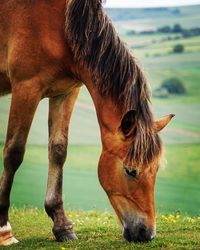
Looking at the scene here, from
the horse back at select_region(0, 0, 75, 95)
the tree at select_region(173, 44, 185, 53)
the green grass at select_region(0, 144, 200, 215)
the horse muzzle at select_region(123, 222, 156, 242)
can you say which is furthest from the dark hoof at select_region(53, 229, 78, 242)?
the tree at select_region(173, 44, 185, 53)

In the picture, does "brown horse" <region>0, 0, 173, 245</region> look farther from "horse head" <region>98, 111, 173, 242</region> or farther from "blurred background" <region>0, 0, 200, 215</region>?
"blurred background" <region>0, 0, 200, 215</region>

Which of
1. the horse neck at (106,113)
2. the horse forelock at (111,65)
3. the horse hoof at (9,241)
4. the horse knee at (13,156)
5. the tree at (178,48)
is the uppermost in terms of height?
the horse forelock at (111,65)

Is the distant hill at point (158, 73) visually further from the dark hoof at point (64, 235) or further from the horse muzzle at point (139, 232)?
the horse muzzle at point (139, 232)

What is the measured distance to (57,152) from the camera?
7.93 meters

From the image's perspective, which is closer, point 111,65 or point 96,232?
point 111,65

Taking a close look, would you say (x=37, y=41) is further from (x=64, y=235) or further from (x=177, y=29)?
(x=177, y=29)

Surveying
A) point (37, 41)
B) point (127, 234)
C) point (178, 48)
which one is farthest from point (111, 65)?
point (178, 48)

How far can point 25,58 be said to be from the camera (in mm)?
7301

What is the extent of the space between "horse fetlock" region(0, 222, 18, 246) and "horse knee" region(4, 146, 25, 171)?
74cm

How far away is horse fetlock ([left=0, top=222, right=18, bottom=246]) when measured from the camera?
24.6ft

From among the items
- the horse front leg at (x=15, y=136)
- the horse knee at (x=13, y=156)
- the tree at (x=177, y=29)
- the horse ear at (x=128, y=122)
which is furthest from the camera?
the tree at (x=177, y=29)

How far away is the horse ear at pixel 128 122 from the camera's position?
21.0 feet

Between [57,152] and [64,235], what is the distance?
39.8 inches

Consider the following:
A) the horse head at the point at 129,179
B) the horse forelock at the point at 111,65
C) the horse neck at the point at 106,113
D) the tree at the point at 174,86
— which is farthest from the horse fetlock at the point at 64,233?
the tree at the point at 174,86
